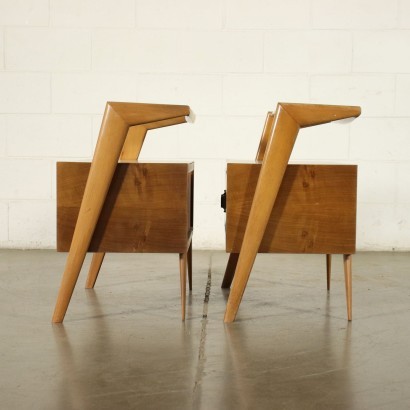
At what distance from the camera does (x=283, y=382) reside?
151cm

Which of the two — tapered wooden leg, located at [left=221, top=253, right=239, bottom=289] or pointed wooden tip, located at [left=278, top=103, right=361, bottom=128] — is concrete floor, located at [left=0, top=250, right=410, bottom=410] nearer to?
tapered wooden leg, located at [left=221, top=253, right=239, bottom=289]

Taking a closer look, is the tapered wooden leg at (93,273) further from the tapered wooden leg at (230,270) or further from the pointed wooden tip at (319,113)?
the pointed wooden tip at (319,113)

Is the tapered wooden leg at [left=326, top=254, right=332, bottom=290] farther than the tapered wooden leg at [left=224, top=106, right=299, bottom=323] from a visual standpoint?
Yes

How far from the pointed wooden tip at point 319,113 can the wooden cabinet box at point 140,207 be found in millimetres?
353

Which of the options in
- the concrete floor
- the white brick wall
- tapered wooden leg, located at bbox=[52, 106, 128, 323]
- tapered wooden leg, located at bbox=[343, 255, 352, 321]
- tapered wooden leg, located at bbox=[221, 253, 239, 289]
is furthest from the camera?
the white brick wall

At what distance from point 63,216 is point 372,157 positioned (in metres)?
2.07

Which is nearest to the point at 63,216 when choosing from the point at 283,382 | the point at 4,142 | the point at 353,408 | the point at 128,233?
the point at 128,233

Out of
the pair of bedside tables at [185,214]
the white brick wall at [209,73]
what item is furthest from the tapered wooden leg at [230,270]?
the white brick wall at [209,73]

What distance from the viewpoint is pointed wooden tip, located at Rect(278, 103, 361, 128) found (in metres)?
1.98

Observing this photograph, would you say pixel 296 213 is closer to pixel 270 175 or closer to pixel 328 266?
pixel 270 175

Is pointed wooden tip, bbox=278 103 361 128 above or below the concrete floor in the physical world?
above

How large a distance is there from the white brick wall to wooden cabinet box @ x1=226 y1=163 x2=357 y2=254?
161 cm

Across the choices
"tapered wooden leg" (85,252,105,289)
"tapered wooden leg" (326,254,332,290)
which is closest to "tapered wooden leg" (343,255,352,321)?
"tapered wooden leg" (326,254,332,290)

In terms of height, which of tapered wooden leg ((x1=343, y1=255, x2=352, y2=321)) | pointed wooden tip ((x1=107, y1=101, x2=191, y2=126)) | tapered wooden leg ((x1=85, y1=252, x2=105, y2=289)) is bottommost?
tapered wooden leg ((x1=85, y1=252, x2=105, y2=289))
